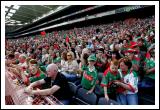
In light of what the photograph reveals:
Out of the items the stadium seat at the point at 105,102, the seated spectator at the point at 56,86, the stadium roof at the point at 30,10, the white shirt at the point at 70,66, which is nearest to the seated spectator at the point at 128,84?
the stadium seat at the point at 105,102

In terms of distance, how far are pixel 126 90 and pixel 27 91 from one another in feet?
4.36

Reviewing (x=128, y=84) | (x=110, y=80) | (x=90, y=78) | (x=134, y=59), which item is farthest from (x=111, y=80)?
(x=134, y=59)

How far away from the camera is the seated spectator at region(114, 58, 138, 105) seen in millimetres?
2598

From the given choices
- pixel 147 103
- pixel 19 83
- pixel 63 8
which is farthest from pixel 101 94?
pixel 63 8

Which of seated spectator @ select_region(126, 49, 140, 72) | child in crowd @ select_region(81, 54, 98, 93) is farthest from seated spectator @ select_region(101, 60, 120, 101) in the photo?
seated spectator @ select_region(126, 49, 140, 72)

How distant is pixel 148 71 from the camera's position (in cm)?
311

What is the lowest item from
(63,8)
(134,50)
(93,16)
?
(134,50)

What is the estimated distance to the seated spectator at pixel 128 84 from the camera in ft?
8.52

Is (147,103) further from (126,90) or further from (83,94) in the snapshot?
(83,94)


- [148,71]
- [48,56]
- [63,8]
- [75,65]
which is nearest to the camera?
[148,71]

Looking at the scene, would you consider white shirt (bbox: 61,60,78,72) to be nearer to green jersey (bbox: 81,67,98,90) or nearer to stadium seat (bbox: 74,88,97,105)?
green jersey (bbox: 81,67,98,90)

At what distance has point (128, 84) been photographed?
258 centimetres

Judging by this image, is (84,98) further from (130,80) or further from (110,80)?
(130,80)

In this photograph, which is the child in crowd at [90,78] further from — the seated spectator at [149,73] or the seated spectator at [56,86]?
the seated spectator at [149,73]
